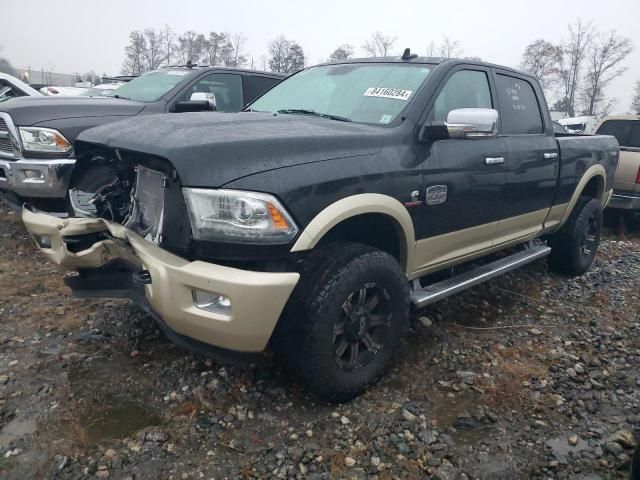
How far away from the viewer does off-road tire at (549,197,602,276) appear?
485 cm

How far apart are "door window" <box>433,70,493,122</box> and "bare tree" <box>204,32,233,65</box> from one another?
37.9 m

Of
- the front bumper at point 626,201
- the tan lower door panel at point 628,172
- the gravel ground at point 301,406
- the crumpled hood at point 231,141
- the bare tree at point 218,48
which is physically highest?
the bare tree at point 218,48

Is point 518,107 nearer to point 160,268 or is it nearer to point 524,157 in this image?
point 524,157

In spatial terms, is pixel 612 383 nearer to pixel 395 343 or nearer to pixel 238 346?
pixel 395 343

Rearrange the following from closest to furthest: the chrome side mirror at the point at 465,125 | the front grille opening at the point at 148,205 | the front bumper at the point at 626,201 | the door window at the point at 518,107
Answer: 1. the front grille opening at the point at 148,205
2. the chrome side mirror at the point at 465,125
3. the door window at the point at 518,107
4. the front bumper at the point at 626,201

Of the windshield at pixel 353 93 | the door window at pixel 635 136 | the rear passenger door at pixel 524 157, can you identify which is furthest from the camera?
the door window at pixel 635 136

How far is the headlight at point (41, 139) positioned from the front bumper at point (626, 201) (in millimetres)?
6556

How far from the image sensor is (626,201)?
681 centimetres

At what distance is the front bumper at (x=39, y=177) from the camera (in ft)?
13.7

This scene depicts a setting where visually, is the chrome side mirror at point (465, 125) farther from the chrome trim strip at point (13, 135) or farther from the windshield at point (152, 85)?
the windshield at point (152, 85)

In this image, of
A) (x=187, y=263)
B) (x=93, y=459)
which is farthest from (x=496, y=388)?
(x=93, y=459)

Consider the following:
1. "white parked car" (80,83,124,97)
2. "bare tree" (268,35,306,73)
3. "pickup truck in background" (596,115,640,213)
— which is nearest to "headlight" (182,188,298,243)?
"white parked car" (80,83,124,97)

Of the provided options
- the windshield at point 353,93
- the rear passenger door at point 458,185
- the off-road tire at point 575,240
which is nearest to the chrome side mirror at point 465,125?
the rear passenger door at point 458,185

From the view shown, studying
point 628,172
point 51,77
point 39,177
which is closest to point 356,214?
point 39,177
